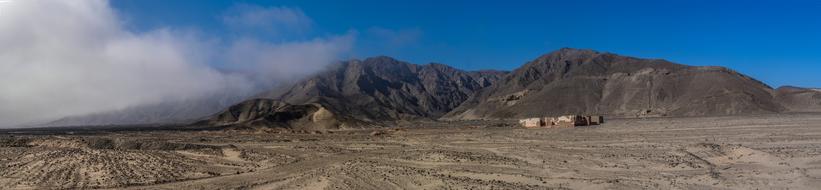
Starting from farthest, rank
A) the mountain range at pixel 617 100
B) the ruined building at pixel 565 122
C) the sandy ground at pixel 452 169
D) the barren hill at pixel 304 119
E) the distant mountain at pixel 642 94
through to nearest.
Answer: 1. the distant mountain at pixel 642 94
2. the mountain range at pixel 617 100
3. the barren hill at pixel 304 119
4. the ruined building at pixel 565 122
5. the sandy ground at pixel 452 169

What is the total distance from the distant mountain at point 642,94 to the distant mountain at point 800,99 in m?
1.55

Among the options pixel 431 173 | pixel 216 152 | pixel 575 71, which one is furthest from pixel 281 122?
pixel 575 71

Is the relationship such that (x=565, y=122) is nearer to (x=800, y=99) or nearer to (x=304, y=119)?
(x=304, y=119)

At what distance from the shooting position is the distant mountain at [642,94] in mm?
104000

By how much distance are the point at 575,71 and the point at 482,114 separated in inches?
1427

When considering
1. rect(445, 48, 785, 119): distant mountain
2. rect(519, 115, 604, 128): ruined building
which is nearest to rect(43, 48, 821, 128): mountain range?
rect(445, 48, 785, 119): distant mountain

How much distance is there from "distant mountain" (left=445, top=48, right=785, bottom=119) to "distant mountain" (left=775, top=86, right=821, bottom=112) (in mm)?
1552

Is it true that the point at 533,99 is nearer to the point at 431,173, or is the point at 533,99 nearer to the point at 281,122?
the point at 281,122

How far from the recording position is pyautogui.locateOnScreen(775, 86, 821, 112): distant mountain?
9459 centimetres

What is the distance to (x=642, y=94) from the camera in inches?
4953

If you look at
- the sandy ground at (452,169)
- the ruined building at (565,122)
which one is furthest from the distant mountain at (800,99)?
the sandy ground at (452,169)

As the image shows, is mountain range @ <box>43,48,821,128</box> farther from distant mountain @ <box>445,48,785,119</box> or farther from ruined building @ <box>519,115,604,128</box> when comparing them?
A: ruined building @ <box>519,115,604,128</box>

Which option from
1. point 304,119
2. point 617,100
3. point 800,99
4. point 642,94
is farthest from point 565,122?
point 617,100

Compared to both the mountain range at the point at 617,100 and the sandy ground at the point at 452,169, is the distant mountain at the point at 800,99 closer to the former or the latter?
the mountain range at the point at 617,100
